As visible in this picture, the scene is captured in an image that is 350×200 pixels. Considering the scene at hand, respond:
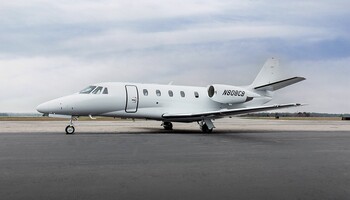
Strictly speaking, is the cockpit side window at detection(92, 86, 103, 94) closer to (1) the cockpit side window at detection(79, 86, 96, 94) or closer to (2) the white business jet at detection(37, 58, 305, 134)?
(2) the white business jet at detection(37, 58, 305, 134)

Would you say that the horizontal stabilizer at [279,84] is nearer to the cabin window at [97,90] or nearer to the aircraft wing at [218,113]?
the aircraft wing at [218,113]

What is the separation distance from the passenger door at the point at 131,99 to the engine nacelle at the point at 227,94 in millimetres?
5431

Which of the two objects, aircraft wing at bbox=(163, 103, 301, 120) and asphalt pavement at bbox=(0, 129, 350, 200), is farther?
aircraft wing at bbox=(163, 103, 301, 120)

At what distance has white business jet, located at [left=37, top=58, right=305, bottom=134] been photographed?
67.8 ft

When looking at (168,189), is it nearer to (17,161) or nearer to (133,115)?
(17,161)

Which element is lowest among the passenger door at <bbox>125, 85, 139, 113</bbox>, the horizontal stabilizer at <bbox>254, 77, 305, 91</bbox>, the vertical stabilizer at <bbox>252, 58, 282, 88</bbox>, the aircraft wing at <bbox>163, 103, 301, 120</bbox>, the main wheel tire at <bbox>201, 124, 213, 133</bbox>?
the main wheel tire at <bbox>201, 124, 213, 133</bbox>

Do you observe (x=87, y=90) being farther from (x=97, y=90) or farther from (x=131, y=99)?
(x=131, y=99)

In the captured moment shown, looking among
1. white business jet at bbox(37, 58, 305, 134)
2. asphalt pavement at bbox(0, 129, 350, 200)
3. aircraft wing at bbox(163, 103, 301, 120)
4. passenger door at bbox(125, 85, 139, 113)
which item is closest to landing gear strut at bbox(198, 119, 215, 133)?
white business jet at bbox(37, 58, 305, 134)

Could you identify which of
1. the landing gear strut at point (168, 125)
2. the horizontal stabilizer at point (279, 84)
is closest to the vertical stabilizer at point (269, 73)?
the horizontal stabilizer at point (279, 84)

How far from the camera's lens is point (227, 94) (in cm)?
2564

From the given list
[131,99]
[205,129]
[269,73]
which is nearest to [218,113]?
[205,129]

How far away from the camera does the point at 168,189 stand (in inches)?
227

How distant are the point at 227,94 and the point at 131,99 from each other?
6825 mm

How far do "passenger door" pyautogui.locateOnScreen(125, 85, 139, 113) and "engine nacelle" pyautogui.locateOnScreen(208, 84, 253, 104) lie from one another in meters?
5.43
